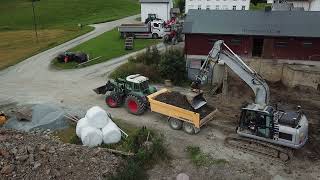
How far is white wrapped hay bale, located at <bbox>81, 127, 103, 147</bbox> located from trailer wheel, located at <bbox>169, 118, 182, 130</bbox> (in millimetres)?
4595

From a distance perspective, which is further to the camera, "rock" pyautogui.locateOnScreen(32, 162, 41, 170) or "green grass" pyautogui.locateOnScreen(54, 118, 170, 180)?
"green grass" pyautogui.locateOnScreen(54, 118, 170, 180)

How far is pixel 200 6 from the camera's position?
6569 cm

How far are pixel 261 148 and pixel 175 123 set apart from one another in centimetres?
541

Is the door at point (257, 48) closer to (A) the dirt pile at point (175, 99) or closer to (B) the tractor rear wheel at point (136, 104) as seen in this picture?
(A) the dirt pile at point (175, 99)

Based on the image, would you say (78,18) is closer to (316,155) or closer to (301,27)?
(301,27)

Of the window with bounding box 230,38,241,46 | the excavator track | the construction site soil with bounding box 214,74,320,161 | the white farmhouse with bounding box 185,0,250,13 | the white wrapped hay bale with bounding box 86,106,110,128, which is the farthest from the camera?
the white farmhouse with bounding box 185,0,250,13

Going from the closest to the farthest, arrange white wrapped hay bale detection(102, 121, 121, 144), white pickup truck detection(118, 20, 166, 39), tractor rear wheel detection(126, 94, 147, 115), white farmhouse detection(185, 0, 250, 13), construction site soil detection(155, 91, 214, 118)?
white wrapped hay bale detection(102, 121, 121, 144)
construction site soil detection(155, 91, 214, 118)
tractor rear wheel detection(126, 94, 147, 115)
white pickup truck detection(118, 20, 166, 39)
white farmhouse detection(185, 0, 250, 13)

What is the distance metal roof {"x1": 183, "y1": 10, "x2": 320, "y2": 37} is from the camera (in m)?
30.9

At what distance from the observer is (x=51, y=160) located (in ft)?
59.0

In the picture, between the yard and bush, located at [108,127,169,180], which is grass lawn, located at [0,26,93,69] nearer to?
the yard

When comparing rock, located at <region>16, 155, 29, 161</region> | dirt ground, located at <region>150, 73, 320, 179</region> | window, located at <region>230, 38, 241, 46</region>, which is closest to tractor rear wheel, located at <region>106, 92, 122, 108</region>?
dirt ground, located at <region>150, 73, 320, 179</region>

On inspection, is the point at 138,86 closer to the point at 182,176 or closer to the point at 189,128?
the point at 189,128

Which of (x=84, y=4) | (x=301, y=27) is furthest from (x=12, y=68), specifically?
(x=84, y=4)

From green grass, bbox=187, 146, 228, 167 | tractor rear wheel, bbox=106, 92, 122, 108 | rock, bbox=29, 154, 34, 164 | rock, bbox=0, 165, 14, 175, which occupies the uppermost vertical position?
tractor rear wheel, bbox=106, 92, 122, 108
